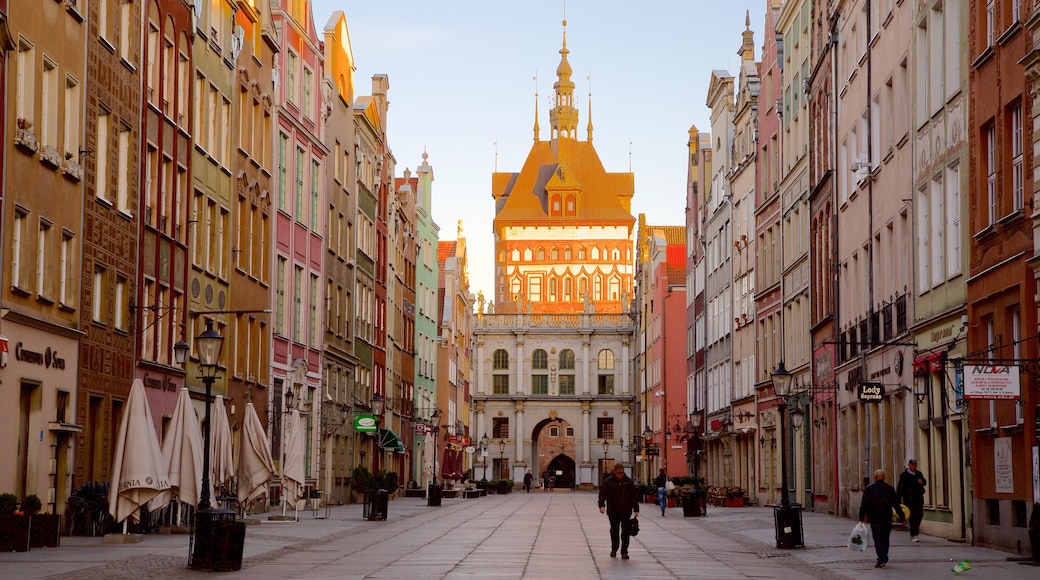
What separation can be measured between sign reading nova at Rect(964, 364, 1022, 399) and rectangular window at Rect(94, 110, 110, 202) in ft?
58.2

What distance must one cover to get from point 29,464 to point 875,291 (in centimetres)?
2082

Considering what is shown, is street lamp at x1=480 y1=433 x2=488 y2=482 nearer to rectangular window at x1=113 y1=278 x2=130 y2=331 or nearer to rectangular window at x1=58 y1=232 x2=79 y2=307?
rectangular window at x1=113 y1=278 x2=130 y2=331

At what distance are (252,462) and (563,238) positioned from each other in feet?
457

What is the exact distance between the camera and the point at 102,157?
32.2 m

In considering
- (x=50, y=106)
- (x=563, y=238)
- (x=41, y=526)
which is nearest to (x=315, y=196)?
(x=50, y=106)

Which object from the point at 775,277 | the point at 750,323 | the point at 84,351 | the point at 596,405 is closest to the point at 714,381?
the point at 750,323

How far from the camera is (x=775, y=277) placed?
194 ft

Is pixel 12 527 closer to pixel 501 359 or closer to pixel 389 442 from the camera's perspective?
pixel 389 442

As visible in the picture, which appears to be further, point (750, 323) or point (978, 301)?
point (750, 323)

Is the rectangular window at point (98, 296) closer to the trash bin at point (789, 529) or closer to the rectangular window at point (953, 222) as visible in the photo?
the trash bin at point (789, 529)

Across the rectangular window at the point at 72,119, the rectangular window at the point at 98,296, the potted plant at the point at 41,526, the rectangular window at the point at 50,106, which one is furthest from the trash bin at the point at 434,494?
the potted plant at the point at 41,526

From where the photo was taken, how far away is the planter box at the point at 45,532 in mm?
25422

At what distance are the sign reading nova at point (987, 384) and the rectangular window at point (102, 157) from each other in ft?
58.2

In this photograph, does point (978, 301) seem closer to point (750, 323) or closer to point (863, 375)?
point (863, 375)
